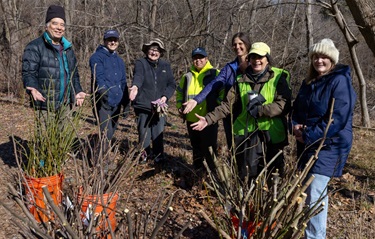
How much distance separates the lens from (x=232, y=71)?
11.6ft

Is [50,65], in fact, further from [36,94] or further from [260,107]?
[260,107]

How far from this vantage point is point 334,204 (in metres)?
4.02

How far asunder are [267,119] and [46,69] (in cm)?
232

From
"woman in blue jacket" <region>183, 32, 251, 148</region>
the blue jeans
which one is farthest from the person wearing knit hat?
the blue jeans

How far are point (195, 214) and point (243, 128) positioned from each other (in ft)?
3.63

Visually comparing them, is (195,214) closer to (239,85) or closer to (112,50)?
(239,85)

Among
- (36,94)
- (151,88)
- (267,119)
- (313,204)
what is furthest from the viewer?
(151,88)

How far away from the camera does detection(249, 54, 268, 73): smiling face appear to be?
289cm

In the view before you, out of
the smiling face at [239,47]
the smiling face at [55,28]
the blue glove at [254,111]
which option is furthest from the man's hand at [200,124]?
the smiling face at [55,28]

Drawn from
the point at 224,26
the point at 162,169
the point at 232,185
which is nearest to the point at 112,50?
the point at 162,169

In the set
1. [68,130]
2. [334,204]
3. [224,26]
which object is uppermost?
[224,26]

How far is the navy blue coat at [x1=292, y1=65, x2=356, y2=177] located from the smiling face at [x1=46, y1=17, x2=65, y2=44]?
8.27 feet

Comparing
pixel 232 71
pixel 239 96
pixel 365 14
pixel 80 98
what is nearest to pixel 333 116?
pixel 239 96

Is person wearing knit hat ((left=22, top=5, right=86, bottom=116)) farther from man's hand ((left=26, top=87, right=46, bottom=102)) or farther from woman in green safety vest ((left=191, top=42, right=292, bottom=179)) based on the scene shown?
woman in green safety vest ((left=191, top=42, right=292, bottom=179))
